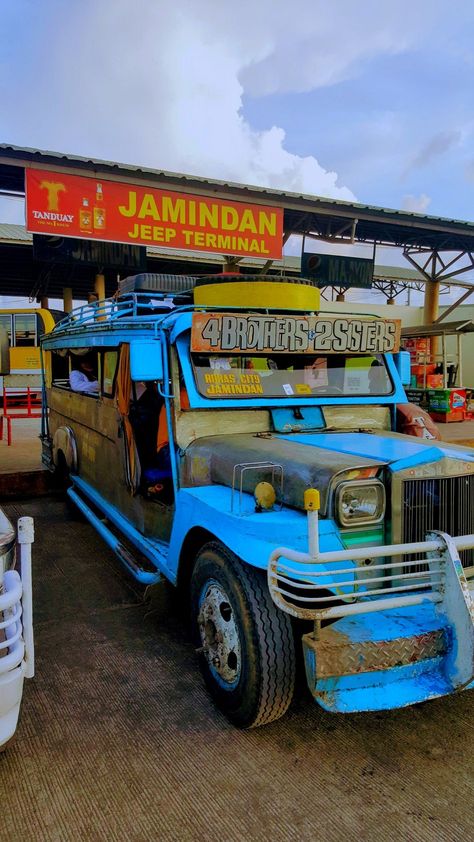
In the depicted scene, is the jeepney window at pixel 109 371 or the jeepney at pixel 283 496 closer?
the jeepney at pixel 283 496

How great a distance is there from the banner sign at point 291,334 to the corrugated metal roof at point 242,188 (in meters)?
7.43

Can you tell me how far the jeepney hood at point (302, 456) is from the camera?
2.74 metres

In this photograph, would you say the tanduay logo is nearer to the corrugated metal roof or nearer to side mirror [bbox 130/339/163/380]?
the corrugated metal roof

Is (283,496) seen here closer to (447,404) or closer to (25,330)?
(447,404)

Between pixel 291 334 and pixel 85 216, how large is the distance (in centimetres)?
754

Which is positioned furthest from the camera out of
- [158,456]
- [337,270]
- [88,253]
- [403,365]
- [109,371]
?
[337,270]

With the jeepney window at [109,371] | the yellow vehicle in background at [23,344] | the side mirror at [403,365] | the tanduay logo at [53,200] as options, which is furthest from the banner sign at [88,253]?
the side mirror at [403,365]

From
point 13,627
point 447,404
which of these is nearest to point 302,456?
point 13,627

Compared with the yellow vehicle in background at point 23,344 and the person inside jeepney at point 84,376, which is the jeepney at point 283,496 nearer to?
the person inside jeepney at point 84,376

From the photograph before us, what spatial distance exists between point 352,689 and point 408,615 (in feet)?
1.48

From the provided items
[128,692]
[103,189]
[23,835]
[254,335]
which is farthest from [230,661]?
[103,189]

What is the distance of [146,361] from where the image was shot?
3.48m

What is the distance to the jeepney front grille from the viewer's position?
8.96ft

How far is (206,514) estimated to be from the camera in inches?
115
